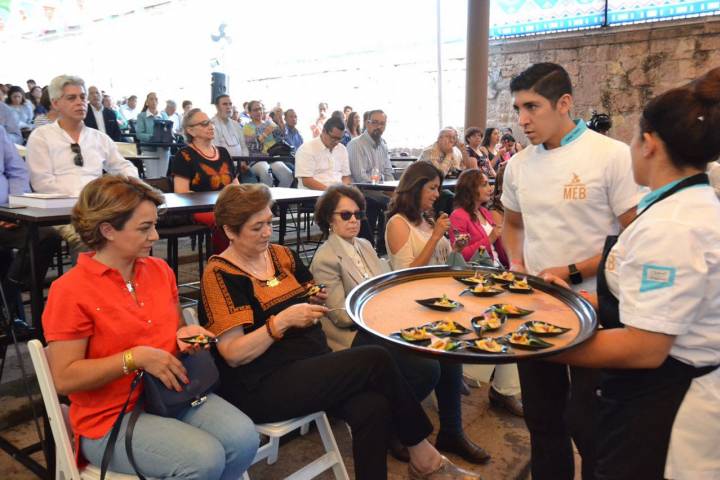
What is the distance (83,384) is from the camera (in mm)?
1515

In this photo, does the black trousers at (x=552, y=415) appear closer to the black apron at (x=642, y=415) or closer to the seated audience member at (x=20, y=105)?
the black apron at (x=642, y=415)

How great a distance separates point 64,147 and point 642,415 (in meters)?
3.50

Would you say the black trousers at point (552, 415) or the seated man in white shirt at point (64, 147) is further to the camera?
the seated man in white shirt at point (64, 147)

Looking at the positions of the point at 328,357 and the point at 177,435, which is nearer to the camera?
the point at 177,435

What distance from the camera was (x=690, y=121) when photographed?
1198 millimetres

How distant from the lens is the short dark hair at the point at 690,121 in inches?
46.6

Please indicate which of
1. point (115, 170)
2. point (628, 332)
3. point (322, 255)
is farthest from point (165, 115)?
point (628, 332)

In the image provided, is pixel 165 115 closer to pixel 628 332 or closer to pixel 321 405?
pixel 321 405

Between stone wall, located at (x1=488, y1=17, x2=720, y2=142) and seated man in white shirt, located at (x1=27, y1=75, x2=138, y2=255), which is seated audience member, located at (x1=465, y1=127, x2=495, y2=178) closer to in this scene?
stone wall, located at (x1=488, y1=17, x2=720, y2=142)

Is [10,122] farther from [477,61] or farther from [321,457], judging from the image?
[321,457]

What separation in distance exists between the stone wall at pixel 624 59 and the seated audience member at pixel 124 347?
8.12 metres

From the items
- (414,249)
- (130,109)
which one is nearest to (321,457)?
(414,249)

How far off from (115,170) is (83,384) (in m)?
2.63

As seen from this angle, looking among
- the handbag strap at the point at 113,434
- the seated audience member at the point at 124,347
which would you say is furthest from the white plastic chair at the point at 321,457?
the handbag strap at the point at 113,434
